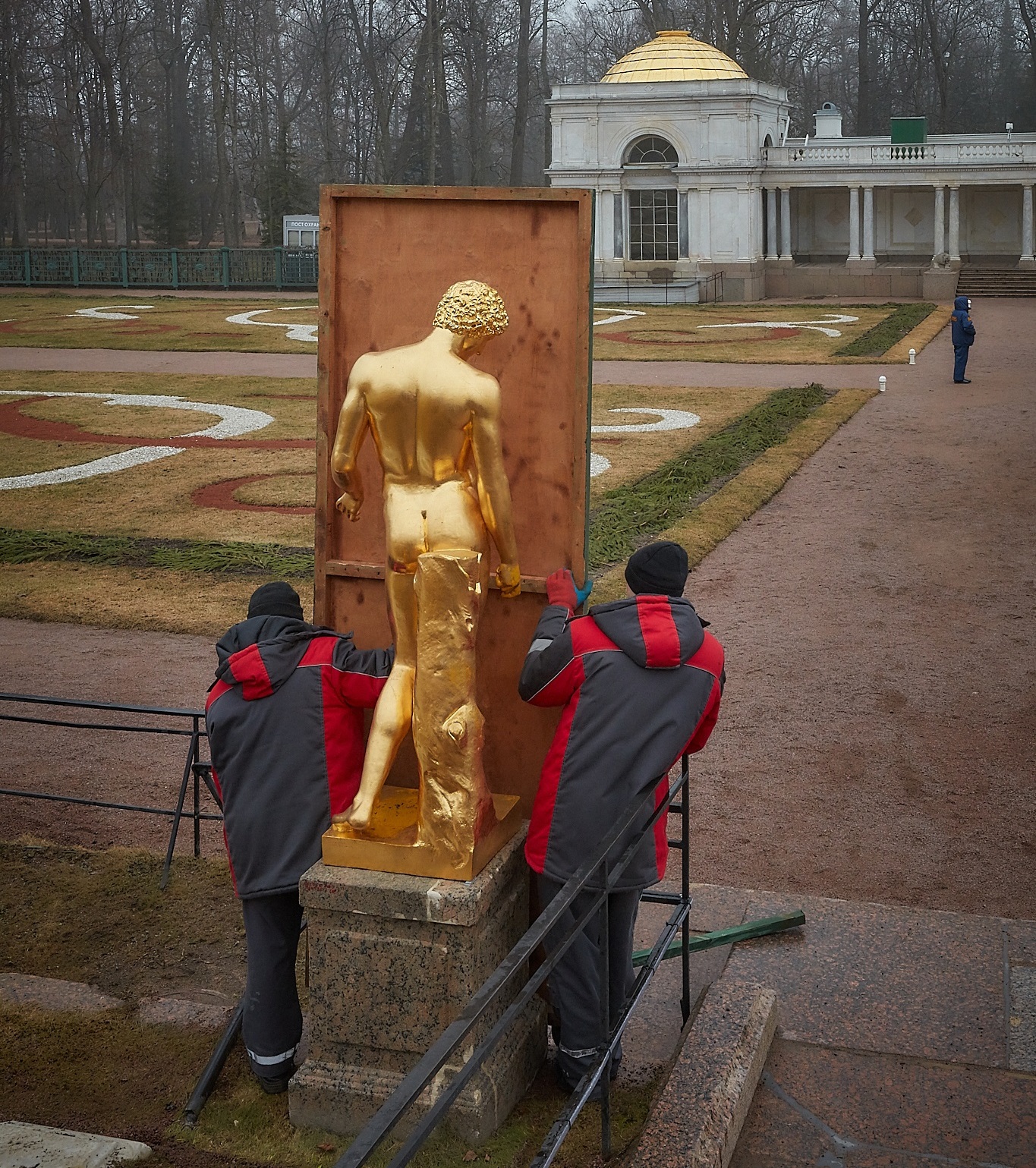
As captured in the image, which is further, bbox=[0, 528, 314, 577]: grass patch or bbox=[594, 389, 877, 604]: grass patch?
bbox=[594, 389, 877, 604]: grass patch

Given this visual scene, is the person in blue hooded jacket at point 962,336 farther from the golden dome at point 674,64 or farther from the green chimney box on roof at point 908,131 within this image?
the green chimney box on roof at point 908,131

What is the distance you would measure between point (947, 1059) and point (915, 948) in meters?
0.89

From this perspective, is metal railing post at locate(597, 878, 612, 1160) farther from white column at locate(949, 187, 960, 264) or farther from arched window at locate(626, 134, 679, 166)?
white column at locate(949, 187, 960, 264)

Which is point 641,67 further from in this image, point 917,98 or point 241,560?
point 241,560

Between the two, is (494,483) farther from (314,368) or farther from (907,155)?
(907,155)

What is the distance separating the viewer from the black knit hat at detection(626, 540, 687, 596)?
15.9ft

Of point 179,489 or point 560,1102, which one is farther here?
point 179,489

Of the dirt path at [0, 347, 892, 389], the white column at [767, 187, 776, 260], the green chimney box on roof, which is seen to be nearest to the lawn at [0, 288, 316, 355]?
the dirt path at [0, 347, 892, 389]

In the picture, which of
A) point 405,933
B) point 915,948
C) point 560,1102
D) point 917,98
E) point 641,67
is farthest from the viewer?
point 917,98

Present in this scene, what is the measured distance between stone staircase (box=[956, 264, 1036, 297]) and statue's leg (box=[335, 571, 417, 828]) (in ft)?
143

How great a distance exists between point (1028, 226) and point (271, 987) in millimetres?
47685

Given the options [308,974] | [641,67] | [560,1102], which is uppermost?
[641,67]

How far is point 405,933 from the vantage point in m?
4.63

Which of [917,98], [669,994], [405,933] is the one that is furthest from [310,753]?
[917,98]
